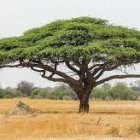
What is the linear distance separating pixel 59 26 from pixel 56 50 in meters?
3.77

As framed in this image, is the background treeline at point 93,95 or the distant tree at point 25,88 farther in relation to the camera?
the distant tree at point 25,88

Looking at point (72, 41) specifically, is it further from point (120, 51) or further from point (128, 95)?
point (128, 95)

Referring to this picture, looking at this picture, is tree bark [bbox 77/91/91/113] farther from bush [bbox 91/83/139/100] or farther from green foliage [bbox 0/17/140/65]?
bush [bbox 91/83/139/100]

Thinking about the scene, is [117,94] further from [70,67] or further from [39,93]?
[70,67]

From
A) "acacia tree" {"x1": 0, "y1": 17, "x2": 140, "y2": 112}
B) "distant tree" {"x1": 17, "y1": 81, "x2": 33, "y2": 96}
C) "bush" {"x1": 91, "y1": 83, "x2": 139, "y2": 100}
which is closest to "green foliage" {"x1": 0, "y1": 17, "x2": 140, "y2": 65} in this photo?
"acacia tree" {"x1": 0, "y1": 17, "x2": 140, "y2": 112}

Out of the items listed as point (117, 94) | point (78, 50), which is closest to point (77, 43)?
point (78, 50)

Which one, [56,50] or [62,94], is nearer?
[56,50]

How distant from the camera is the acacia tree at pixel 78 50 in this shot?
111 feet

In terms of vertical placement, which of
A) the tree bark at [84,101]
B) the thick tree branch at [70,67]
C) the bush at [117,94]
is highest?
the bush at [117,94]

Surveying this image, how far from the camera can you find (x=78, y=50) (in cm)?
3334

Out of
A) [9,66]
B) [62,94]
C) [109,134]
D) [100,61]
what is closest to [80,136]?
[109,134]

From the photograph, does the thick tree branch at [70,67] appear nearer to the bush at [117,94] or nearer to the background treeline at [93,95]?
the background treeline at [93,95]

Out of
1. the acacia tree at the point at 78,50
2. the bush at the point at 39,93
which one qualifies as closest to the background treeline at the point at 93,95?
the bush at the point at 39,93

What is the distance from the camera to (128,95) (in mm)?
82375
